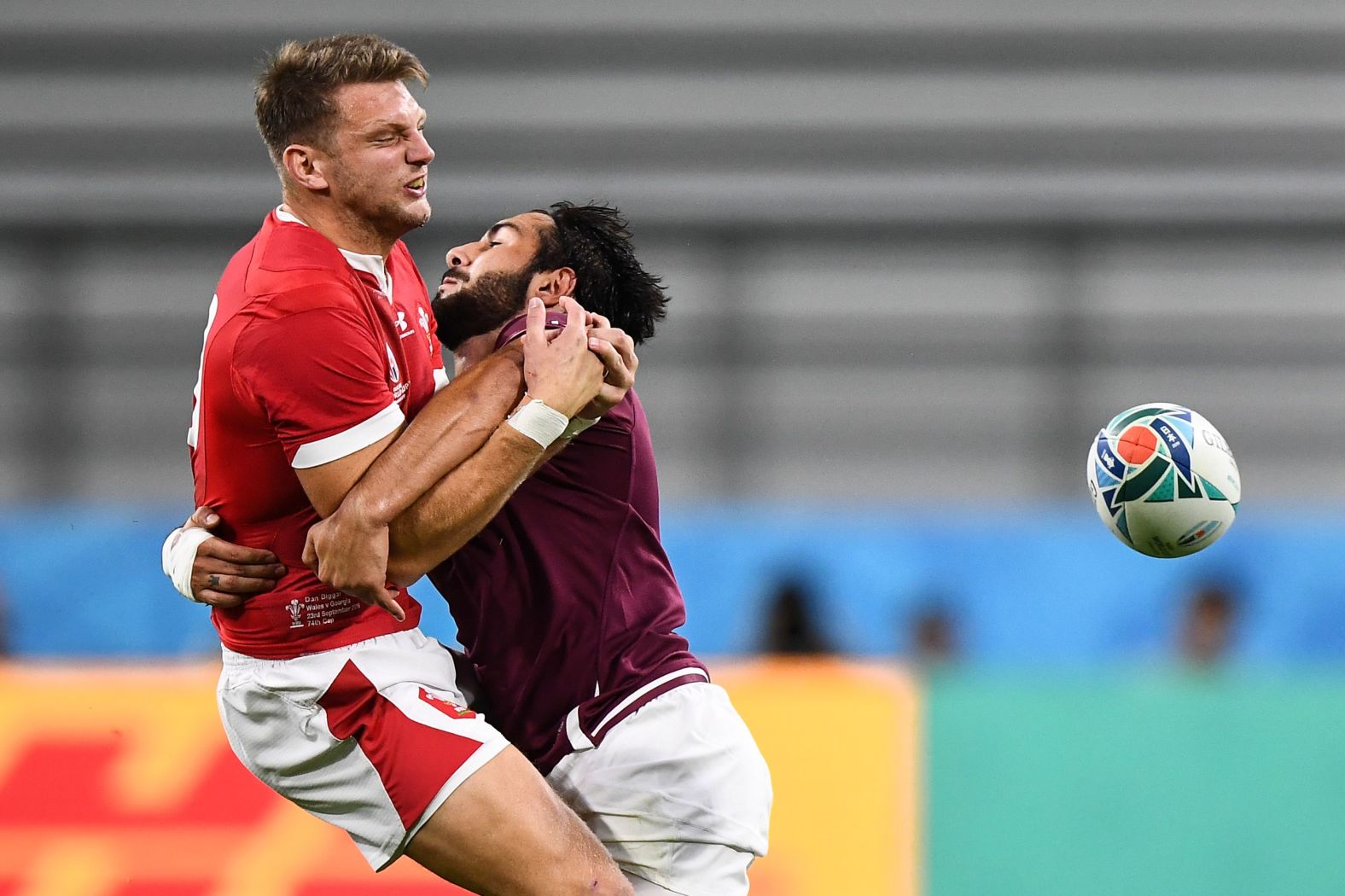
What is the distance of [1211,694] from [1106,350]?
5.91m

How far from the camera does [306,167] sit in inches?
126

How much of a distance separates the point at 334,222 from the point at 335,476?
1.88 feet

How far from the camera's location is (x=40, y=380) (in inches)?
409

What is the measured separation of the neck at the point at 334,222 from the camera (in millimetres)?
3199

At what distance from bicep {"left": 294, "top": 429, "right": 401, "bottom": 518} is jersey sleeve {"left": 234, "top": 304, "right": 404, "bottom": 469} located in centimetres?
1

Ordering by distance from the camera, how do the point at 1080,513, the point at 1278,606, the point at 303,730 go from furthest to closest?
the point at 1080,513, the point at 1278,606, the point at 303,730

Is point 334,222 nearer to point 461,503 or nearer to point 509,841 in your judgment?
point 461,503

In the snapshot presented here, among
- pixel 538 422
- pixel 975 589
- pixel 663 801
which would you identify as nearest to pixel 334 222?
pixel 538 422

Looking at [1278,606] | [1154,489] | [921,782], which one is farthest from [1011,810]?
[1278,606]

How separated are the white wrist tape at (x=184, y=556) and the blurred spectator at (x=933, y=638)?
416cm

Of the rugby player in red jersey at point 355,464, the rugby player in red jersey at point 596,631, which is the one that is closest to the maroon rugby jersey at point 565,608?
the rugby player in red jersey at point 596,631

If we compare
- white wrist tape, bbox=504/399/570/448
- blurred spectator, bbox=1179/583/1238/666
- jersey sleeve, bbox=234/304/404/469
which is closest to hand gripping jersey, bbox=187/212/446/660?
jersey sleeve, bbox=234/304/404/469

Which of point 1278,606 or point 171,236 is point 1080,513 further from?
point 171,236

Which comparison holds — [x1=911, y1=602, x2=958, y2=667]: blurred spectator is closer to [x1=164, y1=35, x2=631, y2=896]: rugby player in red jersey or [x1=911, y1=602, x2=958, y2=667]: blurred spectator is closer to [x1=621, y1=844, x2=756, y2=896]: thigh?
[x1=621, y1=844, x2=756, y2=896]: thigh
